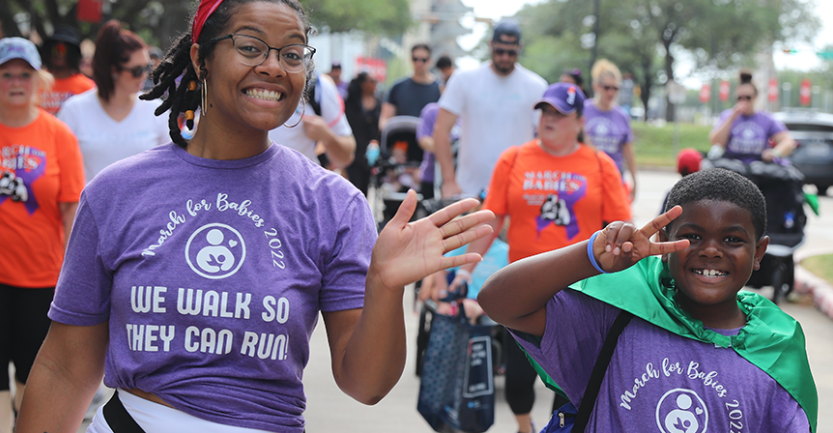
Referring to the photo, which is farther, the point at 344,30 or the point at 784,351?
the point at 344,30

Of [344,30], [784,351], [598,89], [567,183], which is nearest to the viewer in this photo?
[784,351]

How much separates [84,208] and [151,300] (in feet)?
1.01

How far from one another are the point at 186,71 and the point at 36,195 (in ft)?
6.94

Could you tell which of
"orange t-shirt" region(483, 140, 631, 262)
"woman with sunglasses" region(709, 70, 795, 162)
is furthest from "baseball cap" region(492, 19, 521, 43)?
"woman with sunglasses" region(709, 70, 795, 162)

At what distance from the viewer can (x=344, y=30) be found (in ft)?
138

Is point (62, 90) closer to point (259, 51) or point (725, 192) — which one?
point (259, 51)

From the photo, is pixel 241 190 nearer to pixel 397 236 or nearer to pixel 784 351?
pixel 397 236

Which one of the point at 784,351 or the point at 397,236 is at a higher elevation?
the point at 397,236

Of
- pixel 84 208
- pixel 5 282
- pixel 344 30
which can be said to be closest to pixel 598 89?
pixel 5 282

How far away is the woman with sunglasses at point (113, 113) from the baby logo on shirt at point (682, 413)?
338cm

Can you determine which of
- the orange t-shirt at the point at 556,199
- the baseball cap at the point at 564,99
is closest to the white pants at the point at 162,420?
the orange t-shirt at the point at 556,199

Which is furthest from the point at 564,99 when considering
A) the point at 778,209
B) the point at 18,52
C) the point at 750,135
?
the point at 750,135

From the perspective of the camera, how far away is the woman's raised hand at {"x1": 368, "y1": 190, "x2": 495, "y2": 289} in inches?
74.6

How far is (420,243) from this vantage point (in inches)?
76.0
